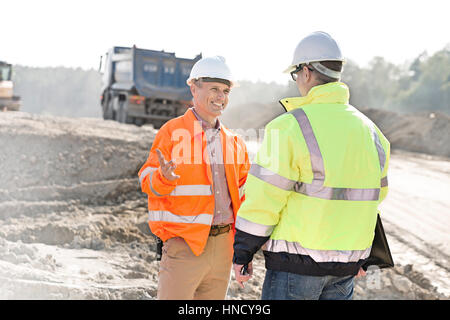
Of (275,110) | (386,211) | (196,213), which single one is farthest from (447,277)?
(275,110)

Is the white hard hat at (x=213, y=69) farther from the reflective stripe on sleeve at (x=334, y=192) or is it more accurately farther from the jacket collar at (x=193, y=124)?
the reflective stripe on sleeve at (x=334, y=192)

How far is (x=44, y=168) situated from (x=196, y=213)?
7.91 metres

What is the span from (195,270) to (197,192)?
1.47 ft

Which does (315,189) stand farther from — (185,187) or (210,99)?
(210,99)

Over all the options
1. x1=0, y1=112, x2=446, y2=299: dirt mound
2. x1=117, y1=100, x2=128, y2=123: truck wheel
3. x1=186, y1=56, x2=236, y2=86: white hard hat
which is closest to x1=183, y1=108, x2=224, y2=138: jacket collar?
x1=186, y1=56, x2=236, y2=86: white hard hat

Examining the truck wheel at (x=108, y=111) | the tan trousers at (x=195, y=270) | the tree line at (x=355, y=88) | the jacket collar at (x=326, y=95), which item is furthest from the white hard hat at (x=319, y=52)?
the truck wheel at (x=108, y=111)

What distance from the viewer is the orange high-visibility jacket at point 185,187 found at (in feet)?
9.82

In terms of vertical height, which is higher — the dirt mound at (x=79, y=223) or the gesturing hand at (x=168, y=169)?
the gesturing hand at (x=168, y=169)

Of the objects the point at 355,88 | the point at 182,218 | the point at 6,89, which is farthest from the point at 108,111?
the point at 355,88

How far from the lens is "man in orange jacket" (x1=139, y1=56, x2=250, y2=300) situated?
2.98m

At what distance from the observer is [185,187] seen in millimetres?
3074

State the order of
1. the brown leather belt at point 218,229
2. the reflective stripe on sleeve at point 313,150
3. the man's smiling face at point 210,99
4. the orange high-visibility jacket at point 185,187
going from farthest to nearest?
1. the man's smiling face at point 210,99
2. the brown leather belt at point 218,229
3. the orange high-visibility jacket at point 185,187
4. the reflective stripe on sleeve at point 313,150

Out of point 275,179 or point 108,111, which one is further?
point 108,111
